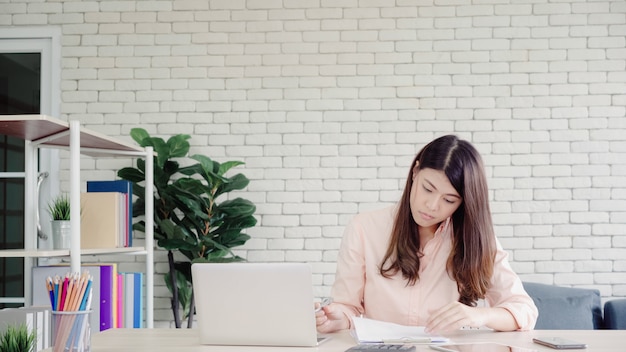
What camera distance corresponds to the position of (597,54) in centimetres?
415

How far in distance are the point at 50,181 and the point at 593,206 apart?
316 cm

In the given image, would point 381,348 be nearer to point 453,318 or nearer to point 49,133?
point 453,318

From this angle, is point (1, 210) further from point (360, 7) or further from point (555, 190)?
point (555, 190)

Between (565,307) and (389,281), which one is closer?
(389,281)

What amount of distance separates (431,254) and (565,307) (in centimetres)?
142

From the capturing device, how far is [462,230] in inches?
97.8

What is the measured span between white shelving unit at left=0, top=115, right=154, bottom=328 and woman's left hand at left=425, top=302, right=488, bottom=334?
55.9 inches

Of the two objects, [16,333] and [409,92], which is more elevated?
[409,92]

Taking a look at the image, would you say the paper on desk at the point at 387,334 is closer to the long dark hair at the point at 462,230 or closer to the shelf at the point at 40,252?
the long dark hair at the point at 462,230

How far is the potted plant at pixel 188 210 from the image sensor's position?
3889 millimetres

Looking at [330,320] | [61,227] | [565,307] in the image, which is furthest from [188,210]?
[565,307]

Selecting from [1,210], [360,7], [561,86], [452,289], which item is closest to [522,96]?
[561,86]

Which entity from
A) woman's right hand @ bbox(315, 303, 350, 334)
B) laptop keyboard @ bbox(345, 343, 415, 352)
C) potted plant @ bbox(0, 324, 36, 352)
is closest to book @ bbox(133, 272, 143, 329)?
woman's right hand @ bbox(315, 303, 350, 334)

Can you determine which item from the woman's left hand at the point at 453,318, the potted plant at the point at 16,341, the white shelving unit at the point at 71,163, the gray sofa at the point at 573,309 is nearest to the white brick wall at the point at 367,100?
the gray sofa at the point at 573,309
